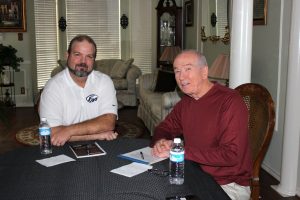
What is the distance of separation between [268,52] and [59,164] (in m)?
2.61

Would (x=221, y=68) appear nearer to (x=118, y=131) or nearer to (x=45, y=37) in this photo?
(x=118, y=131)

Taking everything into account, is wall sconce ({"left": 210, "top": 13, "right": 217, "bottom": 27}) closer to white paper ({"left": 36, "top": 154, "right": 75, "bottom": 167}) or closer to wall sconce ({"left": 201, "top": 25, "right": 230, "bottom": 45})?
wall sconce ({"left": 201, "top": 25, "right": 230, "bottom": 45})

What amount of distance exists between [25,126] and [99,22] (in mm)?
3071

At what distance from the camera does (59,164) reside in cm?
171

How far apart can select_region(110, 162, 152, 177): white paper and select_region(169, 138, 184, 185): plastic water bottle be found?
5.5 inches

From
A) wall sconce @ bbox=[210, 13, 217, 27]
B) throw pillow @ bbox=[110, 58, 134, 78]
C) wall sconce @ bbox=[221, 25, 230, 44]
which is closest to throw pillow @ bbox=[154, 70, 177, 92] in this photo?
wall sconce @ bbox=[210, 13, 217, 27]

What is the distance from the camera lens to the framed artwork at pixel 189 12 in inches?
247

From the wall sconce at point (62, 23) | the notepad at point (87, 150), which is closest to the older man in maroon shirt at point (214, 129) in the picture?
the notepad at point (87, 150)

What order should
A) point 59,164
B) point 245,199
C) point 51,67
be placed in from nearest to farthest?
point 59,164 < point 245,199 < point 51,67

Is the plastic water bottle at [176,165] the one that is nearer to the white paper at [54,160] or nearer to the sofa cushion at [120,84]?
the white paper at [54,160]

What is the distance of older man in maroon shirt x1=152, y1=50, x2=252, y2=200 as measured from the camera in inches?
68.6

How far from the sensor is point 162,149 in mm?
1818

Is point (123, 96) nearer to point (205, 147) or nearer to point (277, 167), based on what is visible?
point (277, 167)

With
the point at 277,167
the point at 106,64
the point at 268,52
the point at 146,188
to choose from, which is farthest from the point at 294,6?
the point at 106,64
